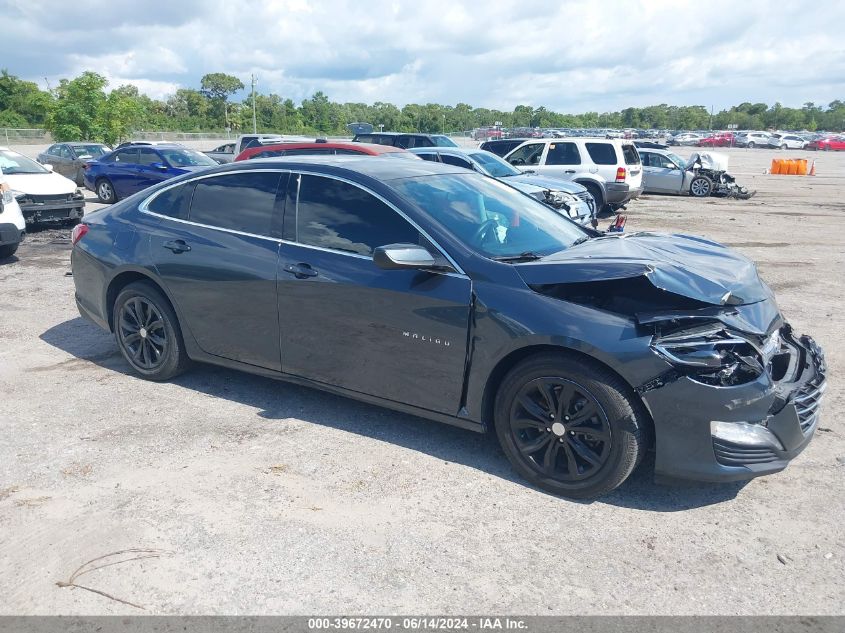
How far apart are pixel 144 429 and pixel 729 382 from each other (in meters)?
3.53

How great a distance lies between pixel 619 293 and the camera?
3.58 meters

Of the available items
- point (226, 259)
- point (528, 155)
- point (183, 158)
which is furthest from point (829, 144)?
point (226, 259)

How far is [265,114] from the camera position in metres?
96.6

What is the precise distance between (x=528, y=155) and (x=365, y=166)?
13420 millimetres

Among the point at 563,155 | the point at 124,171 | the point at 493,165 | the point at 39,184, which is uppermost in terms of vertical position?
the point at 563,155

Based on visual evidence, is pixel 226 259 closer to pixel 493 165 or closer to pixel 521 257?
pixel 521 257

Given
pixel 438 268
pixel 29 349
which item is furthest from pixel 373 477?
pixel 29 349

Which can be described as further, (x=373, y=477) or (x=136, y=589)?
(x=373, y=477)

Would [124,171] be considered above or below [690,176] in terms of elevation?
below

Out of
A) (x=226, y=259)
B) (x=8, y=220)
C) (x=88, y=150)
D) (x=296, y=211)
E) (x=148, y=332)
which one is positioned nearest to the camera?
(x=296, y=211)

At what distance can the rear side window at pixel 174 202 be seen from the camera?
508 cm

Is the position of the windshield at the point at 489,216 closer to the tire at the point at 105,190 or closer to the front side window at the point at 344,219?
the front side window at the point at 344,219

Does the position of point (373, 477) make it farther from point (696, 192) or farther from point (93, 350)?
point (696, 192)

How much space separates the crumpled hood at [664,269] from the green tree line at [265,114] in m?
34.4
